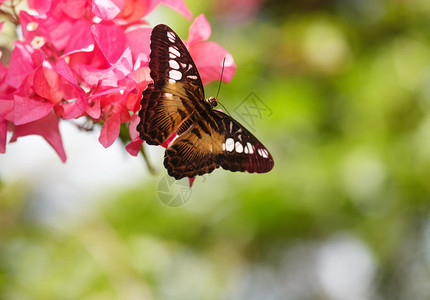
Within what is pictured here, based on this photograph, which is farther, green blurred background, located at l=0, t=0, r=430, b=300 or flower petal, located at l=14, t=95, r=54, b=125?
green blurred background, located at l=0, t=0, r=430, b=300

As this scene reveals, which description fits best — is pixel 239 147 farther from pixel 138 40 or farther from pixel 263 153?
pixel 138 40

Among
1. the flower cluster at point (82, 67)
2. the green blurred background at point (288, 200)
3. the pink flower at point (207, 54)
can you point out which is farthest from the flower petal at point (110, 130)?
the green blurred background at point (288, 200)

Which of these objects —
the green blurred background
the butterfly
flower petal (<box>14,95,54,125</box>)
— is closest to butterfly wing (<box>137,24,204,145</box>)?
the butterfly

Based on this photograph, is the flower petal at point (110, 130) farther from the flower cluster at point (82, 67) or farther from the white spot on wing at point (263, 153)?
the white spot on wing at point (263, 153)

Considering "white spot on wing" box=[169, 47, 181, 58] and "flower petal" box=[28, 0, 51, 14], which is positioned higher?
"white spot on wing" box=[169, 47, 181, 58]

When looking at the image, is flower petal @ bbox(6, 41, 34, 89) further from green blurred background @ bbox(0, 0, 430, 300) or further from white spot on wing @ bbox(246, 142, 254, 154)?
green blurred background @ bbox(0, 0, 430, 300)

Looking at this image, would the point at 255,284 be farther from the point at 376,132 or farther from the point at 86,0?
the point at 86,0

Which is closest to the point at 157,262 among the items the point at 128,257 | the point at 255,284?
the point at 128,257

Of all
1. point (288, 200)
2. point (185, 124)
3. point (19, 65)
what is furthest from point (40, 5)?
point (288, 200)
